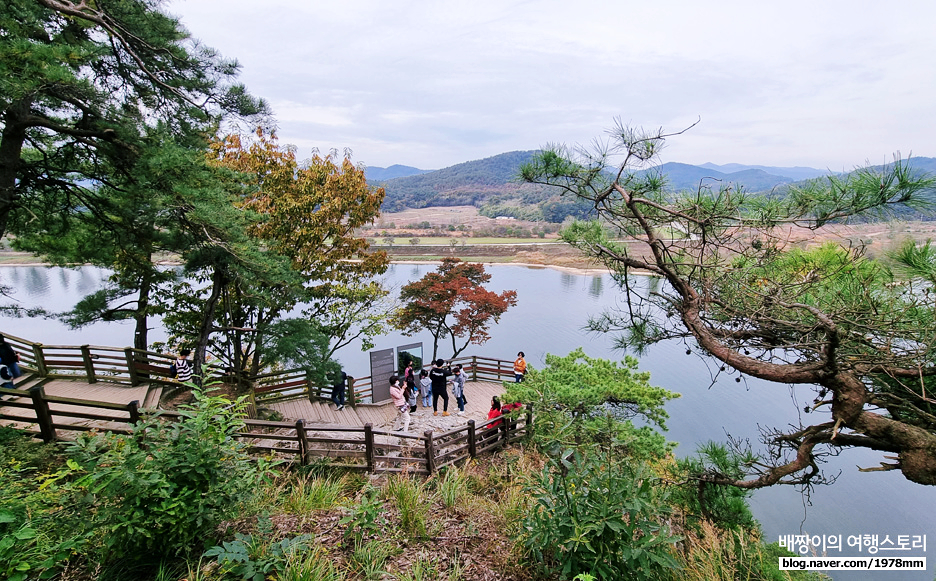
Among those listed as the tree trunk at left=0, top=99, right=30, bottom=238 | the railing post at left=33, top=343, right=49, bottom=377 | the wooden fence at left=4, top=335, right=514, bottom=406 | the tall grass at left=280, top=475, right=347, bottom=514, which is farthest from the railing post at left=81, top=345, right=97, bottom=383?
the tall grass at left=280, top=475, right=347, bottom=514

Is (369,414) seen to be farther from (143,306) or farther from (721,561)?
(721,561)

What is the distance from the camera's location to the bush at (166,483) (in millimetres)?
2006

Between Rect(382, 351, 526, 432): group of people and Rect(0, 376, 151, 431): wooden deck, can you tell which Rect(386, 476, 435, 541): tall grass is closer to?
Rect(382, 351, 526, 432): group of people

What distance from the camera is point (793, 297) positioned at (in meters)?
2.62

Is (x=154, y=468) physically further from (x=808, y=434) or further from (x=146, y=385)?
(x=146, y=385)

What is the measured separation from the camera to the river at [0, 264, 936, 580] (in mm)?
6926

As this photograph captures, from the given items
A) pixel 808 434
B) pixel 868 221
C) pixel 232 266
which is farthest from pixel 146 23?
pixel 808 434

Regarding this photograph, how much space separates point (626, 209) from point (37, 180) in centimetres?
678

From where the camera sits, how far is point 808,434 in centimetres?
264

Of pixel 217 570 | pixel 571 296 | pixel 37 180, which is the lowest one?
pixel 571 296

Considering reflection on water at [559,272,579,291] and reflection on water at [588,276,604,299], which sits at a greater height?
reflection on water at [588,276,604,299]

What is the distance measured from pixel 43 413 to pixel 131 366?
259 cm

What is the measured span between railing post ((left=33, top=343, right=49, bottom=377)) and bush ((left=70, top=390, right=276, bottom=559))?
22.9ft

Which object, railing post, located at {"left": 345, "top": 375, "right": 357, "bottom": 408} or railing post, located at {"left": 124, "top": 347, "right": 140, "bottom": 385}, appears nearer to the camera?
railing post, located at {"left": 124, "top": 347, "right": 140, "bottom": 385}
